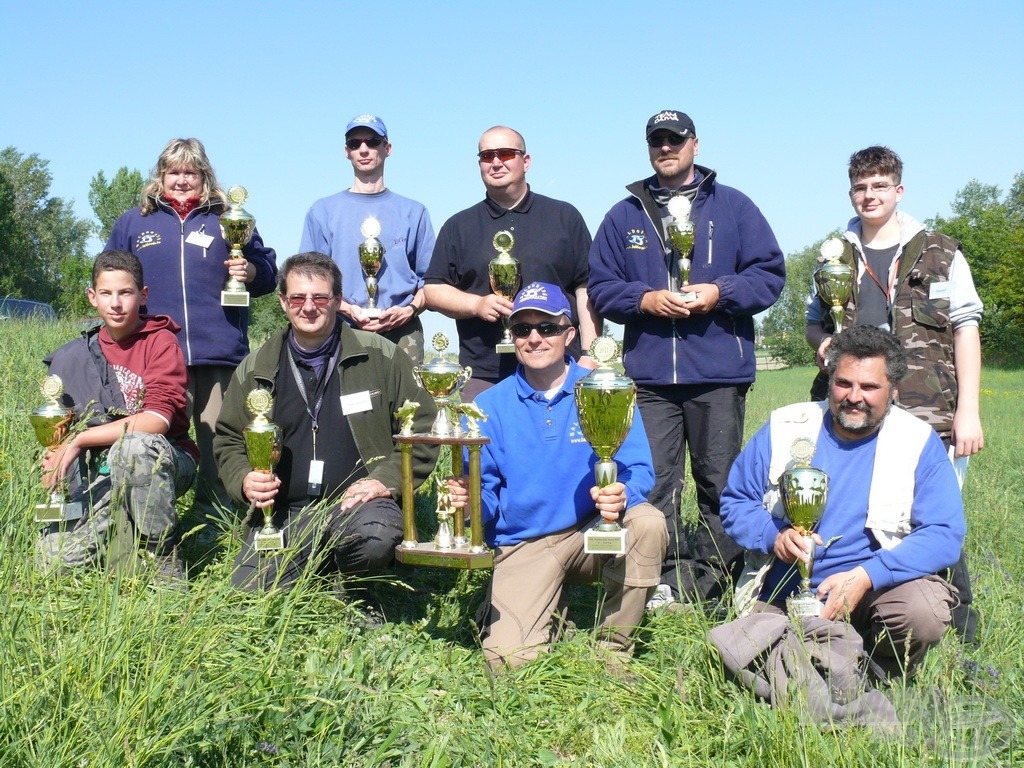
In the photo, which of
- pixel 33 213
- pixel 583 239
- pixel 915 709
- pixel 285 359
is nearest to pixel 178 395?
pixel 285 359

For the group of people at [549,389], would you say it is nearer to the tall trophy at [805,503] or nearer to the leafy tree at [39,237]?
the tall trophy at [805,503]

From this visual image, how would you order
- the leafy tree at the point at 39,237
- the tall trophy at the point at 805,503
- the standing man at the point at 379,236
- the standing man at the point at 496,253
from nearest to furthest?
the tall trophy at the point at 805,503
the standing man at the point at 496,253
the standing man at the point at 379,236
the leafy tree at the point at 39,237

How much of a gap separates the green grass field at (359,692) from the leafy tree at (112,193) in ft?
205

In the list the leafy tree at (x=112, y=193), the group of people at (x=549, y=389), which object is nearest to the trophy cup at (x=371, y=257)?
the group of people at (x=549, y=389)

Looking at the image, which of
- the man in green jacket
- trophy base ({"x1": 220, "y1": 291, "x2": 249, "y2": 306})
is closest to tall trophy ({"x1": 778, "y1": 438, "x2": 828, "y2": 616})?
the man in green jacket

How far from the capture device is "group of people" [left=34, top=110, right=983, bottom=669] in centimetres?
397

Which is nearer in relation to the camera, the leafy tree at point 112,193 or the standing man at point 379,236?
the standing man at point 379,236

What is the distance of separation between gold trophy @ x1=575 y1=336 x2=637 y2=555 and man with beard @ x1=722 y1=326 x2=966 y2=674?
541 millimetres

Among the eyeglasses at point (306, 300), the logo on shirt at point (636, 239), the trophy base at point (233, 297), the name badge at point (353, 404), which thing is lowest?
the name badge at point (353, 404)

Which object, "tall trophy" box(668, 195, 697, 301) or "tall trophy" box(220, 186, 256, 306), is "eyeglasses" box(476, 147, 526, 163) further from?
"tall trophy" box(220, 186, 256, 306)

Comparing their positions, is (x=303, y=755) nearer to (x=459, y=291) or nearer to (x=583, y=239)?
(x=459, y=291)

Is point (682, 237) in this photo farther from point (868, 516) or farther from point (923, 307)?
point (868, 516)

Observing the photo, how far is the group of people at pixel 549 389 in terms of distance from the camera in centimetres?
397

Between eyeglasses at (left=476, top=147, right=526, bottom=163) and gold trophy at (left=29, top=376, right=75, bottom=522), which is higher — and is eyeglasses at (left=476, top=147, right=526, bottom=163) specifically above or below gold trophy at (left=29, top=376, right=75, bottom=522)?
above
